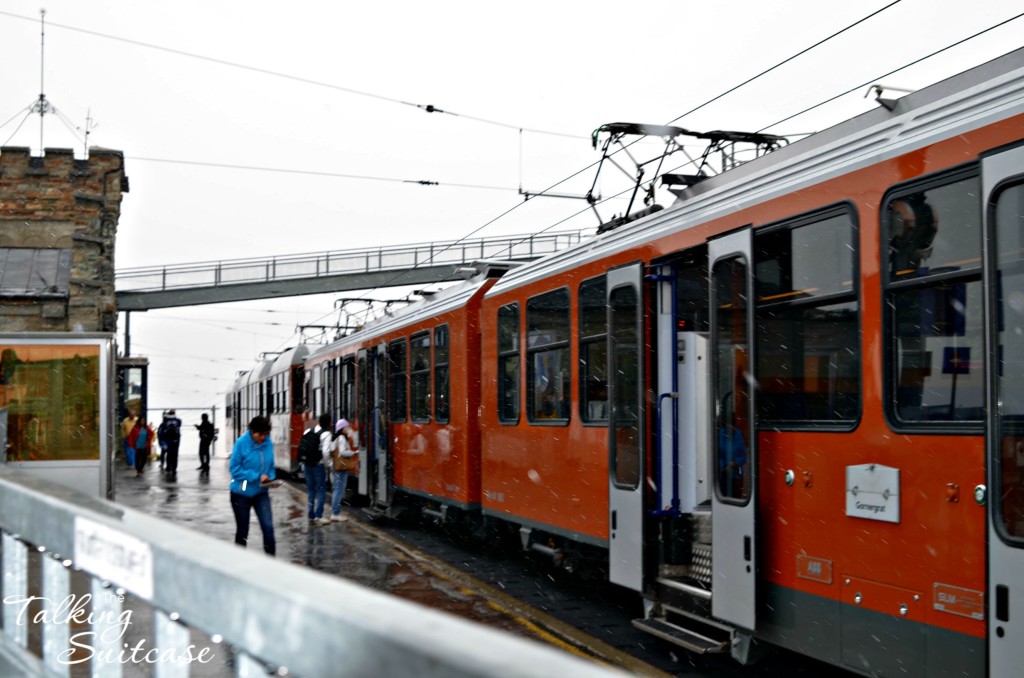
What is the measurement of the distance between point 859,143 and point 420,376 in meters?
10.1

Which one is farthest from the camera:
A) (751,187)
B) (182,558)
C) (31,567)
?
(751,187)

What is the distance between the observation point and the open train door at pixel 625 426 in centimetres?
832

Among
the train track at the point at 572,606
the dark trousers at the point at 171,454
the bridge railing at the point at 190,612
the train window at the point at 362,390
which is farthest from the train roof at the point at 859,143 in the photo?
the dark trousers at the point at 171,454

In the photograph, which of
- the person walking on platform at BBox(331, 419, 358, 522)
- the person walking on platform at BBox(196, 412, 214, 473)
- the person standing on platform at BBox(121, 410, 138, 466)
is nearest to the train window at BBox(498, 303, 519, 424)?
the person walking on platform at BBox(331, 419, 358, 522)

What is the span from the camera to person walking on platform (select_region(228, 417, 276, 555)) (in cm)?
1184

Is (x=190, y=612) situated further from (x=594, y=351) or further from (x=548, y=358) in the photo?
(x=548, y=358)

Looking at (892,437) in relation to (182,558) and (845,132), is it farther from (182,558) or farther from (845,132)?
(182,558)

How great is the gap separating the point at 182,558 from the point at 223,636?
0.61 feet

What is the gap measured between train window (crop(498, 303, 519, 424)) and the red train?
0.55 meters

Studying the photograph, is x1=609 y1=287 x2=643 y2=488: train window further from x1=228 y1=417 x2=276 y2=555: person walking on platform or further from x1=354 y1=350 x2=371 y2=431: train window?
x1=354 y1=350 x2=371 y2=431: train window

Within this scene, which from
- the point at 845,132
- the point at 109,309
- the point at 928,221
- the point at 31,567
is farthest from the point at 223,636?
the point at 109,309

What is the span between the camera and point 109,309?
3541cm

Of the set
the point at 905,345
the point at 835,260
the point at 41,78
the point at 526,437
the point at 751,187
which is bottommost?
the point at 526,437

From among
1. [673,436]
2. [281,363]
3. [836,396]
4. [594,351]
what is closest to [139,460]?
[281,363]
